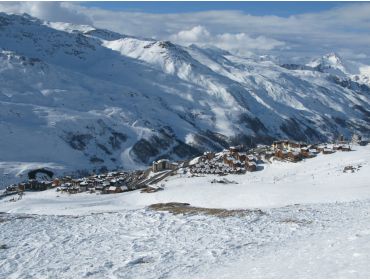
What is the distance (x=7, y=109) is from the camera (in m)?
194

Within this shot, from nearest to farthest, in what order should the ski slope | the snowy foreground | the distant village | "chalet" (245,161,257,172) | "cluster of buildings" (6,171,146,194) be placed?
the snowy foreground → the ski slope → "chalet" (245,161,257,172) → the distant village → "cluster of buildings" (6,171,146,194)

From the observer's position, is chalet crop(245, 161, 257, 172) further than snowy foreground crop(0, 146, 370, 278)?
Yes

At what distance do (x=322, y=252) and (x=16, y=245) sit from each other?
47.7ft

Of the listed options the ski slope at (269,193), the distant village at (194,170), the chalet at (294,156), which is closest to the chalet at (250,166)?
the distant village at (194,170)

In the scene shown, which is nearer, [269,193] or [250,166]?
[269,193]

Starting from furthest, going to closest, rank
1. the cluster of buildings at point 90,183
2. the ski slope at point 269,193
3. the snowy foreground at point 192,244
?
the cluster of buildings at point 90,183
the ski slope at point 269,193
the snowy foreground at point 192,244

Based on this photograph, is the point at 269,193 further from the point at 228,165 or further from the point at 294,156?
the point at 228,165

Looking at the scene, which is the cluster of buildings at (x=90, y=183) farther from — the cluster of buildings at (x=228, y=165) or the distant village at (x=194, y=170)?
the cluster of buildings at (x=228, y=165)

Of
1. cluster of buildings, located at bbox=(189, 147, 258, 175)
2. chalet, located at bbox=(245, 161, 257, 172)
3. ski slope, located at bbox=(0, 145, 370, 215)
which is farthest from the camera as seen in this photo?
cluster of buildings, located at bbox=(189, 147, 258, 175)

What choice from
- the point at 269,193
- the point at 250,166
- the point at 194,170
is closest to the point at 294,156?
the point at 250,166

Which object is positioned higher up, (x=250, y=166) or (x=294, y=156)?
(x=294, y=156)

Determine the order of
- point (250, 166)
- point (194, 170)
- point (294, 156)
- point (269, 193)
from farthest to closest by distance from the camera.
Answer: point (194, 170) → point (250, 166) → point (294, 156) → point (269, 193)

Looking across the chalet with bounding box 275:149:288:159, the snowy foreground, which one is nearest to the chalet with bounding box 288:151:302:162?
the chalet with bounding box 275:149:288:159

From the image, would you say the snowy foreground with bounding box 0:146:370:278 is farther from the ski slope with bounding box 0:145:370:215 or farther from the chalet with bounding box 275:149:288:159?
the chalet with bounding box 275:149:288:159
